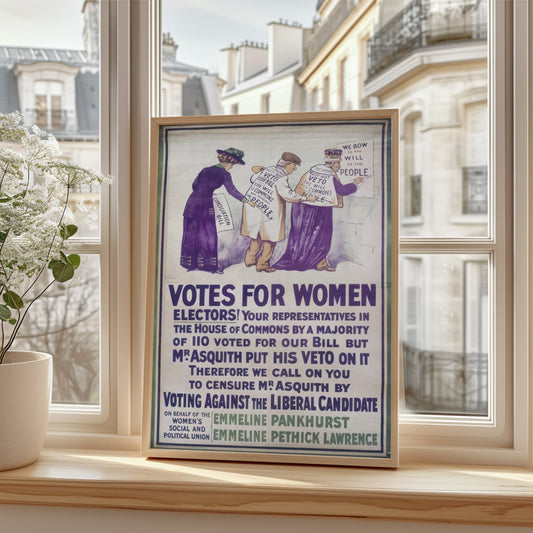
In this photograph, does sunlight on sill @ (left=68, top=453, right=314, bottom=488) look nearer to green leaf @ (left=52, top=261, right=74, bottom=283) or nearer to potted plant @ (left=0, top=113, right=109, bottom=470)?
potted plant @ (left=0, top=113, right=109, bottom=470)

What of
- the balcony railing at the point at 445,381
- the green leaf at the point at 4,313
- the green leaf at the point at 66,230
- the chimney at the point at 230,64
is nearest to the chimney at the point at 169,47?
the chimney at the point at 230,64

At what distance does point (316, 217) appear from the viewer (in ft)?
4.37

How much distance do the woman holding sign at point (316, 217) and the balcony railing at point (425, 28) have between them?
0.32 meters

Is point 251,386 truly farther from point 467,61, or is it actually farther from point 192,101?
point 467,61

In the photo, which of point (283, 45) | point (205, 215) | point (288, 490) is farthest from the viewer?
point (283, 45)

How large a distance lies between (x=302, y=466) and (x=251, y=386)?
219mm

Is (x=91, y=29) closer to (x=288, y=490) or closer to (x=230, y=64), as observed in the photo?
(x=230, y=64)

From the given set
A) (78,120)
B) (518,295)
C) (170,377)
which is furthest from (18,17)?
(518,295)

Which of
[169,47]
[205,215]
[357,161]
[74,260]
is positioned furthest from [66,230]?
[357,161]

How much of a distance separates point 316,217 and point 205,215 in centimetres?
28

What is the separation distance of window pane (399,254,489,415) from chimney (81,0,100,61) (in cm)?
100

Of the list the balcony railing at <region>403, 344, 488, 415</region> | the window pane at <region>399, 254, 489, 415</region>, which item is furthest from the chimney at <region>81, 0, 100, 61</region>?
the balcony railing at <region>403, 344, 488, 415</region>

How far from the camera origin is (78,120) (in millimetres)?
1510

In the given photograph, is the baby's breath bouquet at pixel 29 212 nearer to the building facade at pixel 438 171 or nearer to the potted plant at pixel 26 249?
the potted plant at pixel 26 249
